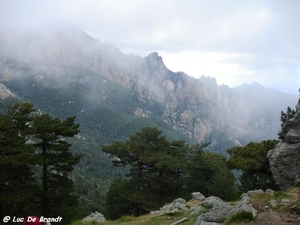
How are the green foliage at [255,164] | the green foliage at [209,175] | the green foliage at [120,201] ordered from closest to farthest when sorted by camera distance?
the green foliage at [255,164]
the green foliage at [209,175]
the green foliage at [120,201]

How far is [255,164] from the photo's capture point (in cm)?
2588

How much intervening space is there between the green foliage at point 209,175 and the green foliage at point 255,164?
1.43 metres

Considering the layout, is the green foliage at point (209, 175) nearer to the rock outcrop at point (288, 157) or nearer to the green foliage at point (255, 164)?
the green foliage at point (255, 164)

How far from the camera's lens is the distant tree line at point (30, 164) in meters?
19.6

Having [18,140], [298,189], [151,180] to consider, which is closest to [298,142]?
[298,189]

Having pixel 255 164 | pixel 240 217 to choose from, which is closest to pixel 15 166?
pixel 240 217

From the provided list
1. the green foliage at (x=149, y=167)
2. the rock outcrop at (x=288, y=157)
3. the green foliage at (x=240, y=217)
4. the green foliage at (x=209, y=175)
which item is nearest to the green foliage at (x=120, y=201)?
the green foliage at (x=149, y=167)

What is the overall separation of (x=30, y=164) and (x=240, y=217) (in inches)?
643

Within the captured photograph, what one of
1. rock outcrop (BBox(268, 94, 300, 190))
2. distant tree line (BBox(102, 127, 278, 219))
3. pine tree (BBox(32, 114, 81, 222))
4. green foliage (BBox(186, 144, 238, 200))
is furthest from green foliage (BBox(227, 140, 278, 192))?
pine tree (BBox(32, 114, 81, 222))

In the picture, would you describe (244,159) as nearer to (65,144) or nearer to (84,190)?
(65,144)

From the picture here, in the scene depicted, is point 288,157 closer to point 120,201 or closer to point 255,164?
point 255,164

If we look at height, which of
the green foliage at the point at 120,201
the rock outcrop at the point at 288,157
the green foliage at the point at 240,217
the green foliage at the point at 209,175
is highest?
the rock outcrop at the point at 288,157

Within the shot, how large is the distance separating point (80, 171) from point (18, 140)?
522ft

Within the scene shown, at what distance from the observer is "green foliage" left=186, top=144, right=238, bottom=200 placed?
29219 millimetres
